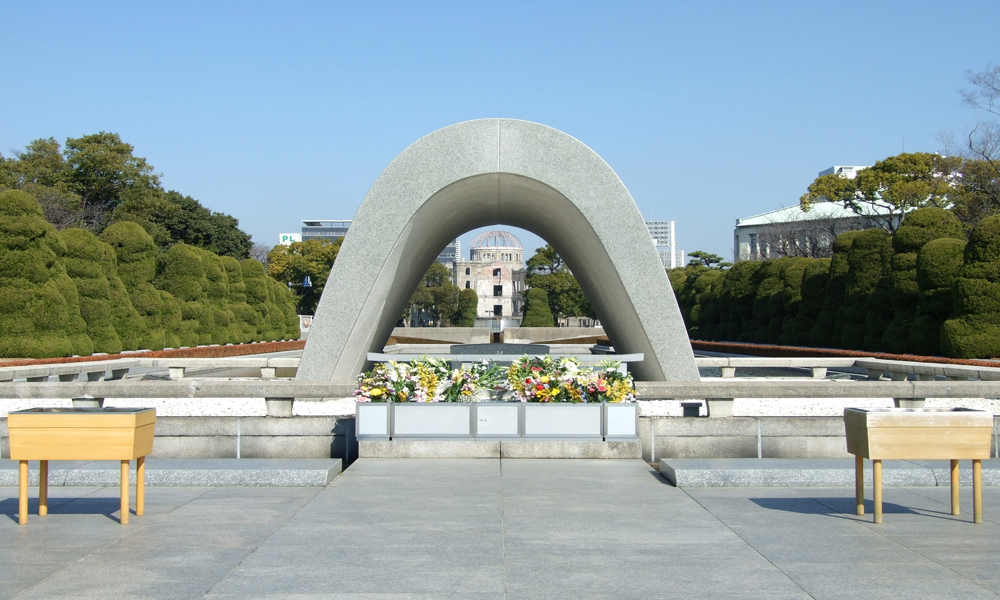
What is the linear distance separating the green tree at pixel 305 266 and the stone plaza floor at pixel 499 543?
58.0 m

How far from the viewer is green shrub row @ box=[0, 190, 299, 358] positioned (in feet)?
69.4

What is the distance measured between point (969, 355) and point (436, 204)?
1404 cm

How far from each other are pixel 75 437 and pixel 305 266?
61.1 meters

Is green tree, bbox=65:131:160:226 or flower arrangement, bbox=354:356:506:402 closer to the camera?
flower arrangement, bbox=354:356:506:402

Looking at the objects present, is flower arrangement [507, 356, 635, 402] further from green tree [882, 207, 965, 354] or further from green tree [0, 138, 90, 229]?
green tree [0, 138, 90, 229]

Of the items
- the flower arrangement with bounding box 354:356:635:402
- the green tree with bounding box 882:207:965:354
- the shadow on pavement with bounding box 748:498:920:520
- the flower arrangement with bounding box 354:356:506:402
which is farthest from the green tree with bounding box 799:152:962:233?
the shadow on pavement with bounding box 748:498:920:520

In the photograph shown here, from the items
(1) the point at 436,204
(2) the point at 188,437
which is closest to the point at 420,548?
(2) the point at 188,437

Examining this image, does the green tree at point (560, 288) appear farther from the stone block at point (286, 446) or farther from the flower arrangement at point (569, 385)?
the stone block at point (286, 446)

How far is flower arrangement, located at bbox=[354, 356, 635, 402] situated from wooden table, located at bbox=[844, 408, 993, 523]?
3.00 m

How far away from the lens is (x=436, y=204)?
36.4 feet

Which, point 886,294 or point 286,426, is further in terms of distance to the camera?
point 886,294

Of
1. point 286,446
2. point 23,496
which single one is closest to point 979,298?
point 286,446

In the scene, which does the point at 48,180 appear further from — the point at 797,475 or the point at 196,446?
the point at 797,475

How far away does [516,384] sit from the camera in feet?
26.9
